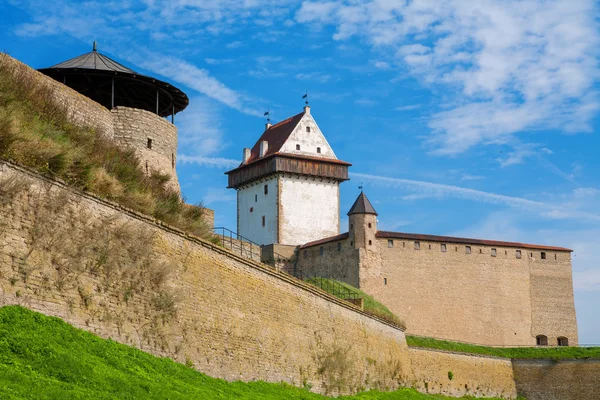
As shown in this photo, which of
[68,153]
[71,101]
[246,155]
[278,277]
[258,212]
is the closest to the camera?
[68,153]

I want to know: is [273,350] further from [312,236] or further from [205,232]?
[312,236]

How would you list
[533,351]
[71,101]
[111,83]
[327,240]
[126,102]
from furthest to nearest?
1. [327,240]
2. [533,351]
3. [126,102]
4. [111,83]
5. [71,101]

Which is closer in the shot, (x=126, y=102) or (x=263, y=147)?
(x=126, y=102)

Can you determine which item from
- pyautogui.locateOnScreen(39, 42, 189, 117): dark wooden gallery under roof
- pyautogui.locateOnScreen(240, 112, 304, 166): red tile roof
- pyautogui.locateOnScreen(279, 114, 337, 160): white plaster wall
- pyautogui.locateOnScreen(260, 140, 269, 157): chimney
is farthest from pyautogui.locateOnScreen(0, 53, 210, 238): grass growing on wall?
pyautogui.locateOnScreen(260, 140, 269, 157): chimney

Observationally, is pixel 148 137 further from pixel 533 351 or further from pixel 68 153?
pixel 533 351

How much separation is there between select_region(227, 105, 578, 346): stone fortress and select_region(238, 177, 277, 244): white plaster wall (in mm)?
64

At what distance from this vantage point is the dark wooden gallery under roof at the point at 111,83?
75.5 feet

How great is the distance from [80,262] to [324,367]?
38.4 ft

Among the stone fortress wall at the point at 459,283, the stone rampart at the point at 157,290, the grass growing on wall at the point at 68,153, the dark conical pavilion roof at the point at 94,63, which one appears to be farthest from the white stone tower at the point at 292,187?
the grass growing on wall at the point at 68,153

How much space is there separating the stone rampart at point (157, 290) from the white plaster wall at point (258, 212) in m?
27.4

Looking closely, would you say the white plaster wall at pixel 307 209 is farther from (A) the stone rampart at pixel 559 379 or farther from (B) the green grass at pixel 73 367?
(B) the green grass at pixel 73 367

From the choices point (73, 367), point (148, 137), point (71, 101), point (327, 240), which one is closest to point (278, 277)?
point (148, 137)

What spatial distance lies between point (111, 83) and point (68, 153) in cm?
940

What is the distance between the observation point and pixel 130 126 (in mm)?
22766
